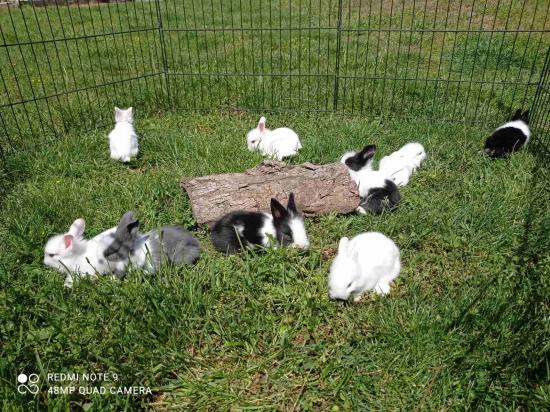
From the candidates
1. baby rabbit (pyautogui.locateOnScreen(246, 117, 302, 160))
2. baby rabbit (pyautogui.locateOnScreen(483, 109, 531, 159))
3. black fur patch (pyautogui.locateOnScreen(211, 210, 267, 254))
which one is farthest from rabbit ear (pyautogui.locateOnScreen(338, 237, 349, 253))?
baby rabbit (pyautogui.locateOnScreen(483, 109, 531, 159))

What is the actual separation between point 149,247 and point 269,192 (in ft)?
4.07

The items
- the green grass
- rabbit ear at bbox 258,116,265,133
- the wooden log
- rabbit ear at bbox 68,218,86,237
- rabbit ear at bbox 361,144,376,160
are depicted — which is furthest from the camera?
rabbit ear at bbox 258,116,265,133

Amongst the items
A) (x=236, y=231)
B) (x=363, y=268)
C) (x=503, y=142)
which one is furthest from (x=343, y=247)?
(x=503, y=142)

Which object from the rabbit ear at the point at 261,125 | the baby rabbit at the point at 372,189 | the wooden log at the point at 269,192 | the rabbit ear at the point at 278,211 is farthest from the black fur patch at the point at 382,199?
the rabbit ear at the point at 261,125

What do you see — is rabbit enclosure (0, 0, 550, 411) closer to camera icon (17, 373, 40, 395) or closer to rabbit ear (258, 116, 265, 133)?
camera icon (17, 373, 40, 395)

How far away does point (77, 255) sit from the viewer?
324 cm

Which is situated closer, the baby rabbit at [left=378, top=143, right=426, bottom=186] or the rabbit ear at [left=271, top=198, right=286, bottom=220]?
the rabbit ear at [left=271, top=198, right=286, bottom=220]

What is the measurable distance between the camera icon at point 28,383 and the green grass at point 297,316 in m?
0.04

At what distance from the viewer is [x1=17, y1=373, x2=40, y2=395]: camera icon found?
2244mm

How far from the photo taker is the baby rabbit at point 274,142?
4.95 m

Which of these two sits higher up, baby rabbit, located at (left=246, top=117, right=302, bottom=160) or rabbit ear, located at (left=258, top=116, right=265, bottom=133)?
rabbit ear, located at (left=258, top=116, right=265, bottom=133)

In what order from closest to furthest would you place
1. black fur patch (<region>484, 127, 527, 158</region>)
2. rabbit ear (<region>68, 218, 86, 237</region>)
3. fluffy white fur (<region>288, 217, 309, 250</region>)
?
rabbit ear (<region>68, 218, 86, 237</region>) → fluffy white fur (<region>288, 217, 309, 250</region>) → black fur patch (<region>484, 127, 527, 158</region>)

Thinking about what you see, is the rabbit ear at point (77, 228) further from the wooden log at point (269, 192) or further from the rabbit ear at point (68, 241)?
the wooden log at point (269, 192)

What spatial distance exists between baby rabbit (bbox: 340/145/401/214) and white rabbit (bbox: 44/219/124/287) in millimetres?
2272
